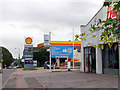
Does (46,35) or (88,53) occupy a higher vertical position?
(46,35)

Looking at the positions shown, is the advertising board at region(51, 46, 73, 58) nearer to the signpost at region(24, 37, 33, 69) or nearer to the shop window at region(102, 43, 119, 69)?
the shop window at region(102, 43, 119, 69)

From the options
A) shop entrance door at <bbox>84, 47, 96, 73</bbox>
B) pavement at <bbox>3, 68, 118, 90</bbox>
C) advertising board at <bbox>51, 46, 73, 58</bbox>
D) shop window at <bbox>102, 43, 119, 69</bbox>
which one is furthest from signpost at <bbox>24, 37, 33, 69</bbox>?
pavement at <bbox>3, 68, 118, 90</bbox>

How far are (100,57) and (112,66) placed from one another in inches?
98.1

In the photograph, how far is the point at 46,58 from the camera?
73062 millimetres

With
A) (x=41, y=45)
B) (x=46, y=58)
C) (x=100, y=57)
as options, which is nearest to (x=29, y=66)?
(x=46, y=58)

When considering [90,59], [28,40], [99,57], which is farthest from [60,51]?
[28,40]

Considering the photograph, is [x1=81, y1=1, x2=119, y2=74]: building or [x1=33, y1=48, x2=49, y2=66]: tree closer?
[x1=81, y1=1, x2=119, y2=74]: building

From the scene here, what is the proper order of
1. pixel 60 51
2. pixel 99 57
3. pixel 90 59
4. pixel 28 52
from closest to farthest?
1. pixel 99 57
2. pixel 90 59
3. pixel 60 51
4. pixel 28 52

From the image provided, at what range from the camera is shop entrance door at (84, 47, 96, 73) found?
24.0 m

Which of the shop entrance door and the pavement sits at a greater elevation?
the shop entrance door

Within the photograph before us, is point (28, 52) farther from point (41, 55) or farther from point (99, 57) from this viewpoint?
point (99, 57)

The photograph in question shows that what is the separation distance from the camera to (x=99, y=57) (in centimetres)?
2225

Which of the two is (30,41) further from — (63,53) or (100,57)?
(100,57)

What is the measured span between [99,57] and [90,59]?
2685 mm
